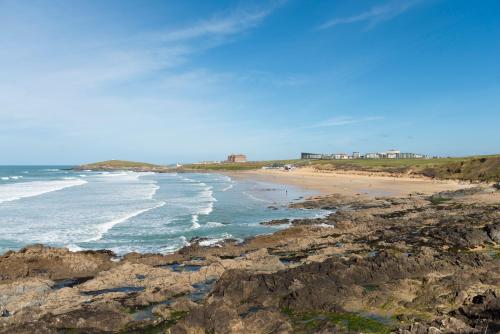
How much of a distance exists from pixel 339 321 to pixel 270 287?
2.82 metres

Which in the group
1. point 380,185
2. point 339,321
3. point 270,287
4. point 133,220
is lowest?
point 339,321

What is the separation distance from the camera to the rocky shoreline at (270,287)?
11.2m

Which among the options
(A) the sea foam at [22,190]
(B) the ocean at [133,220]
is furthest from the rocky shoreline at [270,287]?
(A) the sea foam at [22,190]

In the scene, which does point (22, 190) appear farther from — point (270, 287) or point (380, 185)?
point (270, 287)

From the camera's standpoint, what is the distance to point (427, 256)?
53.2 feet

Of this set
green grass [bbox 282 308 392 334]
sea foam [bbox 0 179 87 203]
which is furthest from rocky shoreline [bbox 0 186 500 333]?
sea foam [bbox 0 179 87 203]

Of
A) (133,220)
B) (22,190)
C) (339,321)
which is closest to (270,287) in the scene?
(339,321)

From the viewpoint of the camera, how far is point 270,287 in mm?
13688

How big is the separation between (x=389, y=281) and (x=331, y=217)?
15.7m

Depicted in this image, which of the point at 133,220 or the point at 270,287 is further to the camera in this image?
the point at 133,220

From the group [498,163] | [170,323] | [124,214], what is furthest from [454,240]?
[498,163]

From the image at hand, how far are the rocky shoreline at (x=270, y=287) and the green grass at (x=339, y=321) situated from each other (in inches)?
1.1

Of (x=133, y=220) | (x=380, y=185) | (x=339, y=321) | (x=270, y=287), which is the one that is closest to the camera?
(x=339, y=321)

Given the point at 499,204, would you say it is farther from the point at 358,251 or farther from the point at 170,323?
the point at 170,323
